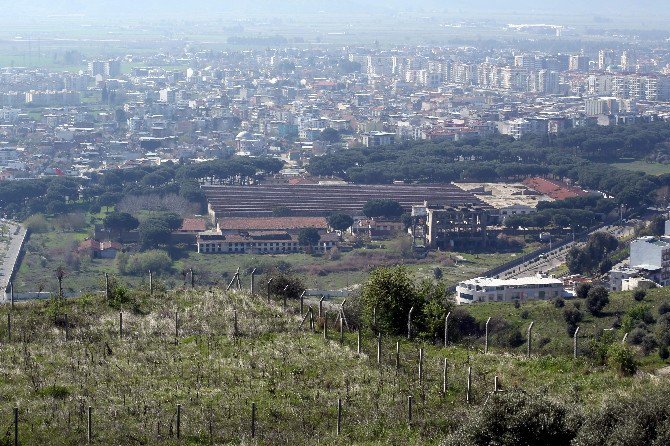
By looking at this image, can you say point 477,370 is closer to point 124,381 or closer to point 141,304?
point 124,381

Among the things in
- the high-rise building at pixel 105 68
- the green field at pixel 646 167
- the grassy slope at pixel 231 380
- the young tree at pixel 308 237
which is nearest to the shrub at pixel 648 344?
the grassy slope at pixel 231 380

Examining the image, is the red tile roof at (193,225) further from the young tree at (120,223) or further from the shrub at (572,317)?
the shrub at (572,317)

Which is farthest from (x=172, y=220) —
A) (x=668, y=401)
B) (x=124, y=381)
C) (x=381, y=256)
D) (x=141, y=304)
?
(x=668, y=401)

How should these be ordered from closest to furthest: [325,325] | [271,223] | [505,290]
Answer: [325,325] < [505,290] < [271,223]

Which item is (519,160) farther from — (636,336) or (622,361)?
(622,361)

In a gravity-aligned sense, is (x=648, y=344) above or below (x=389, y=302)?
below

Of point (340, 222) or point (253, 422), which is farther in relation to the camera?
point (340, 222)

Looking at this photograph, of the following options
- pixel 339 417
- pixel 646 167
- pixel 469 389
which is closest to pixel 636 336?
pixel 469 389

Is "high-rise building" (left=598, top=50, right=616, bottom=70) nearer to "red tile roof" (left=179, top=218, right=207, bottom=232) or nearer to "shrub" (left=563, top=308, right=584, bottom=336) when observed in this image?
"red tile roof" (left=179, top=218, right=207, bottom=232)
